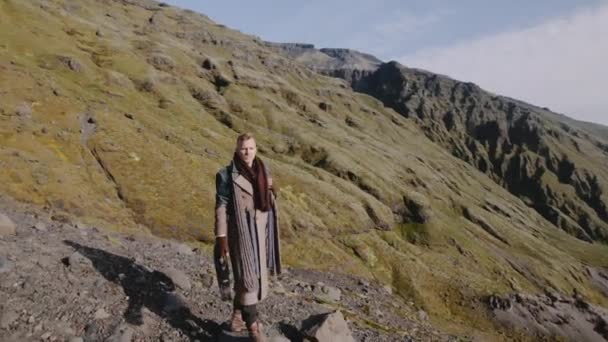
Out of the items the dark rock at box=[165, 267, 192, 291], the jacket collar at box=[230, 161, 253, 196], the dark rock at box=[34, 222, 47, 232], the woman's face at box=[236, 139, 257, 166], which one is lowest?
the dark rock at box=[34, 222, 47, 232]

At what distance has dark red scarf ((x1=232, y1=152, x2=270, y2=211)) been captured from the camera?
10859mm

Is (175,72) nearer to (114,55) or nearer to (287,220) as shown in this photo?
(114,55)

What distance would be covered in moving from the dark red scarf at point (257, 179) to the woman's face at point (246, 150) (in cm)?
10

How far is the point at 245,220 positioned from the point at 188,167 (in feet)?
208

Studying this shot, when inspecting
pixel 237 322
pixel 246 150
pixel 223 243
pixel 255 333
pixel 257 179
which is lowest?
pixel 237 322

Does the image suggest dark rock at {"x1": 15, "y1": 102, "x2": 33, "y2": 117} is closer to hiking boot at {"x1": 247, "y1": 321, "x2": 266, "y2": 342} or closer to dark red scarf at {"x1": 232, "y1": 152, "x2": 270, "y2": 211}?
dark red scarf at {"x1": 232, "y1": 152, "x2": 270, "y2": 211}

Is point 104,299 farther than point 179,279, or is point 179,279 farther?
point 179,279

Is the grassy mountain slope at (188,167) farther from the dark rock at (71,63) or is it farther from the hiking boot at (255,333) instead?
the hiking boot at (255,333)

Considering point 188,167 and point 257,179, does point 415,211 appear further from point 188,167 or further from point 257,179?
point 257,179

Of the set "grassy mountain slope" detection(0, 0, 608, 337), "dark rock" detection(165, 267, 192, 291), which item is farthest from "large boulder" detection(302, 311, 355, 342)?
"grassy mountain slope" detection(0, 0, 608, 337)

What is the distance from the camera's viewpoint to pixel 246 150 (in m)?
10.8

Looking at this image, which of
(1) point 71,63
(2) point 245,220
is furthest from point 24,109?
(2) point 245,220

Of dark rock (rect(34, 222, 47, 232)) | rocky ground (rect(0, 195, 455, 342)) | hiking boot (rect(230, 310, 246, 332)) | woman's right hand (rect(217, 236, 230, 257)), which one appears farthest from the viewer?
dark rock (rect(34, 222, 47, 232))

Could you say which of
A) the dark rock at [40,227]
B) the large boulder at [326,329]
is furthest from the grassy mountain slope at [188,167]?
the large boulder at [326,329]
